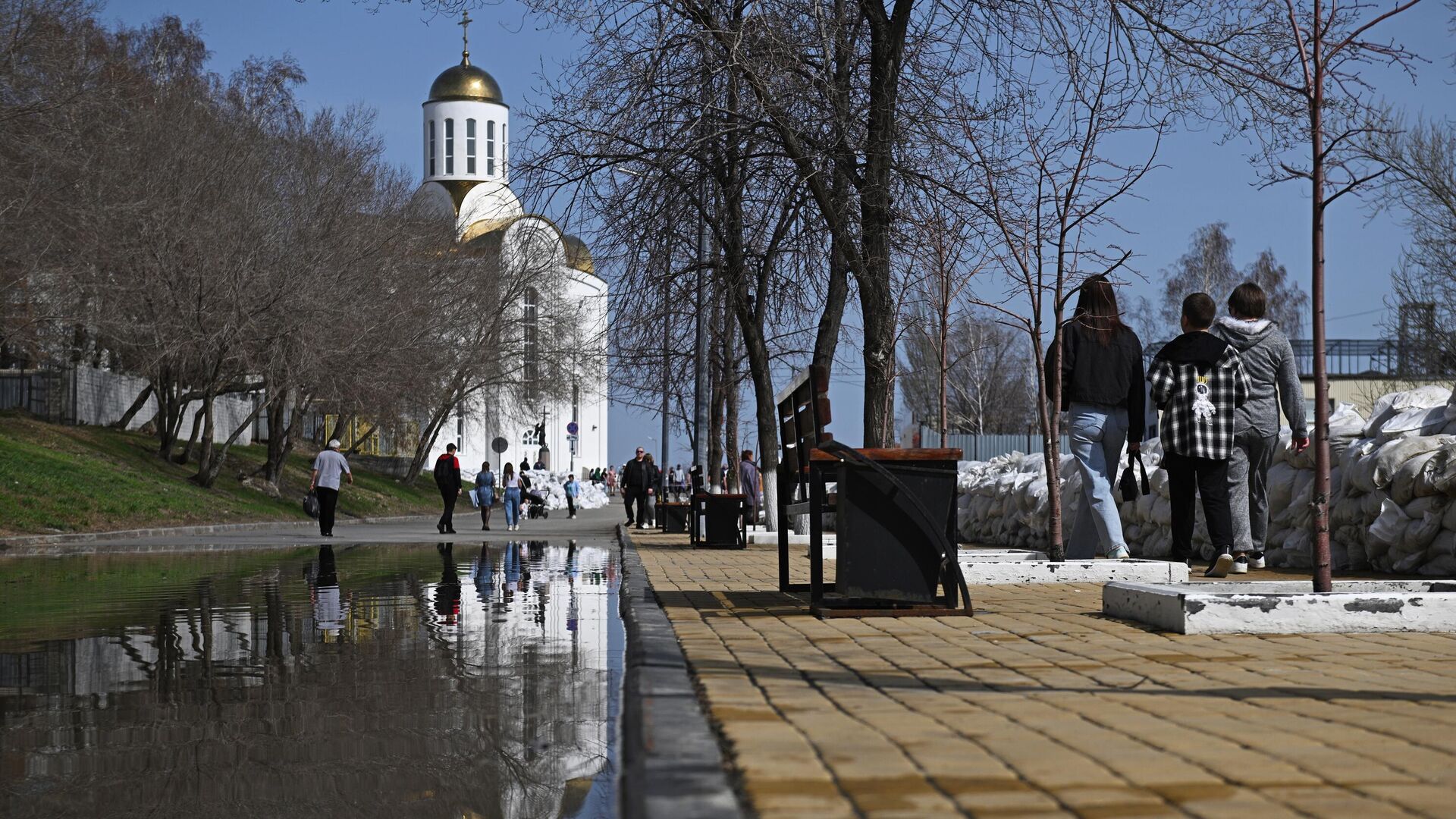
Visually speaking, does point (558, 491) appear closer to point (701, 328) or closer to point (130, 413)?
point (130, 413)

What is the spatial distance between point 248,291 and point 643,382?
8568mm

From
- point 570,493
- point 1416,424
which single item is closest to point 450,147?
point 570,493

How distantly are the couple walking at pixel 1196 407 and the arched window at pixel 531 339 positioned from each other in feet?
143

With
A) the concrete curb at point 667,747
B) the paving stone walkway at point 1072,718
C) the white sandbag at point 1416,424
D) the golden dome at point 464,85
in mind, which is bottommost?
the paving stone walkway at point 1072,718

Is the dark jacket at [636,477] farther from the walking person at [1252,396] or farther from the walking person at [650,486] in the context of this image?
Answer: the walking person at [1252,396]

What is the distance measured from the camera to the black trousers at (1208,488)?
9.73 m

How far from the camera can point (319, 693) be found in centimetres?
633

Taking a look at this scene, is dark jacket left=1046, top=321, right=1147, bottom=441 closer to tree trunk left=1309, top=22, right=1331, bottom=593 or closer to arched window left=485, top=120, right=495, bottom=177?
tree trunk left=1309, top=22, right=1331, bottom=593

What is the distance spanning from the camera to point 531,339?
54562 millimetres

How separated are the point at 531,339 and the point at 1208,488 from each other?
151 feet

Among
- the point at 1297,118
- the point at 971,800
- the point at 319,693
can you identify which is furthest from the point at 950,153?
the point at 971,800

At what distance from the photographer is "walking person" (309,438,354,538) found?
26422 millimetres

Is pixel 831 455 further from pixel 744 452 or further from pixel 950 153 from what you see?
pixel 744 452

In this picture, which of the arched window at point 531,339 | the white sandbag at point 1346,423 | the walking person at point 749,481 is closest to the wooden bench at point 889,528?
the white sandbag at point 1346,423
